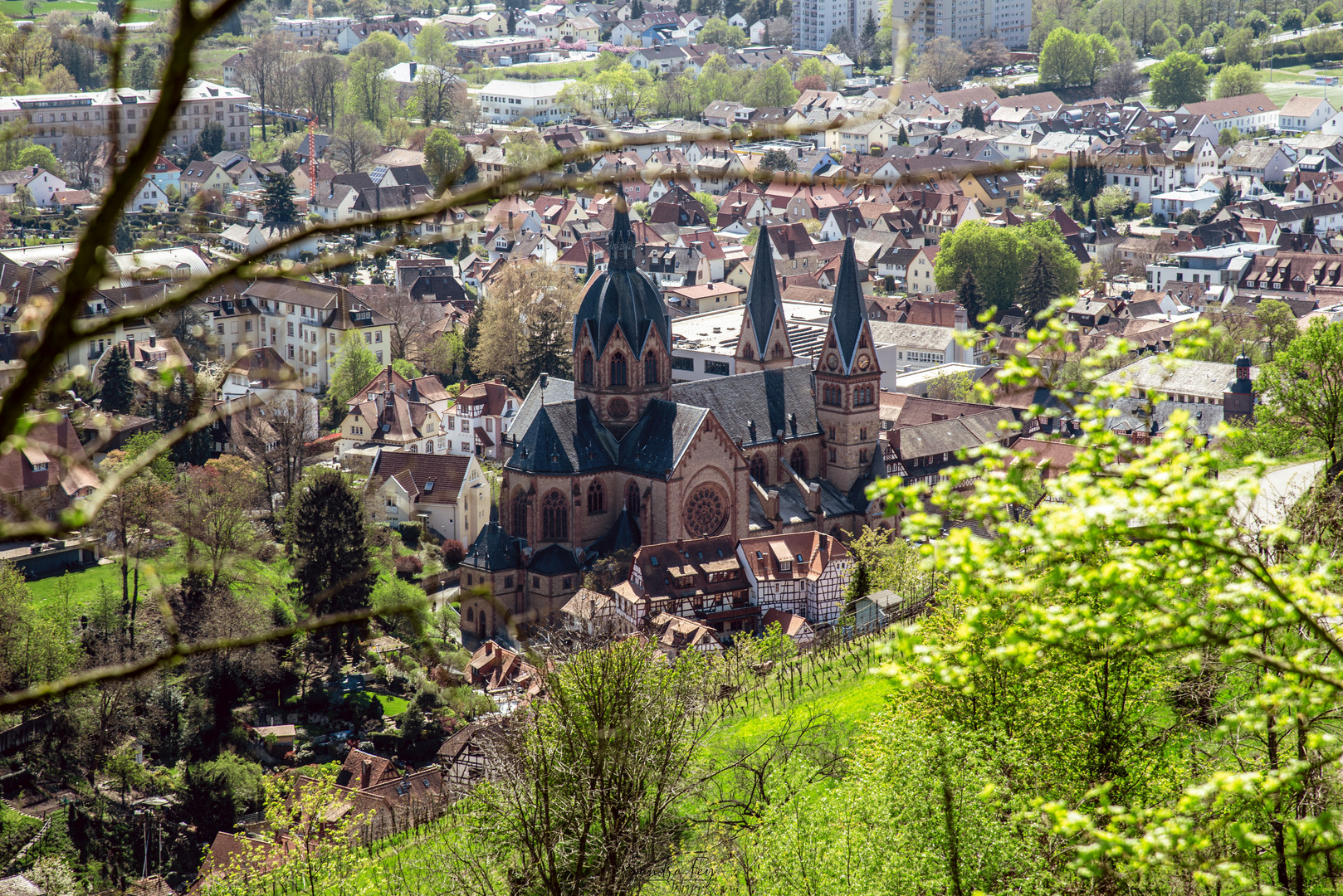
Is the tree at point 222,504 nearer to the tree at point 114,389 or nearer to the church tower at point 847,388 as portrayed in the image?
the tree at point 114,389

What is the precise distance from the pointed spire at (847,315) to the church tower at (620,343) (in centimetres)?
821

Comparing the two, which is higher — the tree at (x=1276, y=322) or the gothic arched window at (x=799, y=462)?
the tree at (x=1276, y=322)

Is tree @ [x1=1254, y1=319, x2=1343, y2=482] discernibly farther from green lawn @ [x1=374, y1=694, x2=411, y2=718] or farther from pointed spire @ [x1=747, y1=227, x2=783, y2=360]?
green lawn @ [x1=374, y1=694, x2=411, y2=718]

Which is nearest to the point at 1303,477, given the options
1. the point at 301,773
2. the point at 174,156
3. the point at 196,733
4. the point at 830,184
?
the point at 301,773

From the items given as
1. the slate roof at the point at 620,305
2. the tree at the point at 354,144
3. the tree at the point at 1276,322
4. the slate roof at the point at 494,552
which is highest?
the tree at the point at 354,144

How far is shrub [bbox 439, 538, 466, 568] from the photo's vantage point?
62.9 metres

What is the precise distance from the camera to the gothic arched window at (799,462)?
65606 millimetres

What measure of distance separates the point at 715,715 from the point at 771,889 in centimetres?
1657

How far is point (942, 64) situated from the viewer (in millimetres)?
190500

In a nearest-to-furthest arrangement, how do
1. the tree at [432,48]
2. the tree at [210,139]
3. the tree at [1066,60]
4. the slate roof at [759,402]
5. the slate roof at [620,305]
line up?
the slate roof at [620,305], the slate roof at [759,402], the tree at [210,139], the tree at [1066,60], the tree at [432,48]

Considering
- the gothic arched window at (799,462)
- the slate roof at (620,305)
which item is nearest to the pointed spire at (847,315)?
the gothic arched window at (799,462)

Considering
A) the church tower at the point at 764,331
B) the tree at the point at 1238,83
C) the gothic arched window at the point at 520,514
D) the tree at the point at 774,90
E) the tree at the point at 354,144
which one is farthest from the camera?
the tree at the point at 774,90

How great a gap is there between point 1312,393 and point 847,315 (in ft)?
87.8

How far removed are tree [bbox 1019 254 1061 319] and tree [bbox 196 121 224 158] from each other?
6941 centimetres
